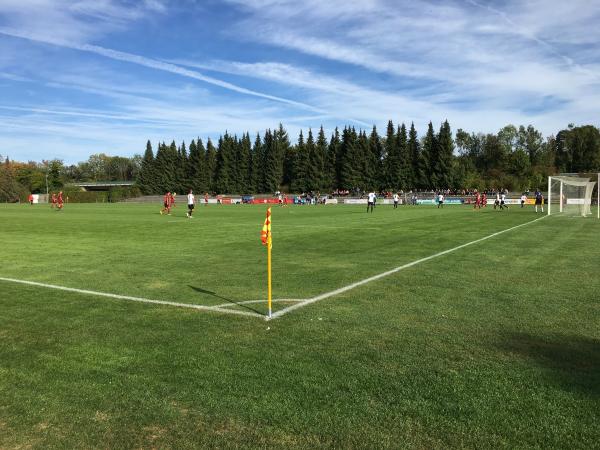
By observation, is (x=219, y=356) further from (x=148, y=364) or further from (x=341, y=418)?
(x=341, y=418)

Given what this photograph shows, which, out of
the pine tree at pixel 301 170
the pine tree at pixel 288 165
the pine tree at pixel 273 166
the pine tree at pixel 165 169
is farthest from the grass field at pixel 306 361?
the pine tree at pixel 165 169

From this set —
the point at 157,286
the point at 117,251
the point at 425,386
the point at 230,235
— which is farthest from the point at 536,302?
the point at 230,235

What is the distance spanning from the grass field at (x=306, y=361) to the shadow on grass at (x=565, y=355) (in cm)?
3

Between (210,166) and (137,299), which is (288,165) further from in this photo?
(137,299)

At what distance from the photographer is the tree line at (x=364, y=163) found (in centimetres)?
10750

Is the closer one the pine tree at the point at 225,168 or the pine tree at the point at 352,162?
the pine tree at the point at 352,162

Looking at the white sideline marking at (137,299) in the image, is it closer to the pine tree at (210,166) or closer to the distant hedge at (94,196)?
the distant hedge at (94,196)

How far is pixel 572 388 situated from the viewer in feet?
15.1

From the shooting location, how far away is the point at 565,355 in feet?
18.2

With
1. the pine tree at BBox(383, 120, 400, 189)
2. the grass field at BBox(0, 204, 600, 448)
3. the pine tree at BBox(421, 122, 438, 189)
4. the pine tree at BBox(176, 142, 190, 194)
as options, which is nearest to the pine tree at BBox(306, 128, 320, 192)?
the pine tree at BBox(383, 120, 400, 189)

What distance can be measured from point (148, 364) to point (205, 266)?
7.20 m

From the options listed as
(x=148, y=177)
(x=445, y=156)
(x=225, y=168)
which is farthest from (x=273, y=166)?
(x=445, y=156)

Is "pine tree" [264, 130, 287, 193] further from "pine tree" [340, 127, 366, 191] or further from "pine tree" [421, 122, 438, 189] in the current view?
"pine tree" [421, 122, 438, 189]

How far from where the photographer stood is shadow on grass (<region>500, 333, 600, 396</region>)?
4.80m
